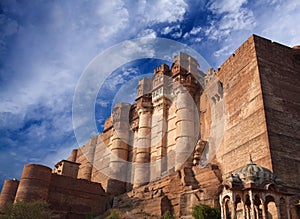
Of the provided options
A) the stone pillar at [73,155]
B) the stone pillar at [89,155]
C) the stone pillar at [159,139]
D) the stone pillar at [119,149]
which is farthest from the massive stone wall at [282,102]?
the stone pillar at [73,155]

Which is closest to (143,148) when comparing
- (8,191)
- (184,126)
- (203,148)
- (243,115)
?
(184,126)

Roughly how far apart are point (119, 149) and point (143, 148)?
4.01 meters

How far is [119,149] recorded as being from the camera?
31.1 meters

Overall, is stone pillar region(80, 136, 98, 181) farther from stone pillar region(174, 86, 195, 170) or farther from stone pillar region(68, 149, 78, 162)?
stone pillar region(174, 86, 195, 170)

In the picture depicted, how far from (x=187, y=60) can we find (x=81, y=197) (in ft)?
44.1

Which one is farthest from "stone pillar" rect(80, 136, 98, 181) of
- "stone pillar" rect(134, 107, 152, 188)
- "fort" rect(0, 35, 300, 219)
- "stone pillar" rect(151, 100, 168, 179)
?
"stone pillar" rect(151, 100, 168, 179)

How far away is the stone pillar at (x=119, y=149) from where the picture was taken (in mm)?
28203

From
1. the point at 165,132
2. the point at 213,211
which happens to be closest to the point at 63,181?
the point at 165,132

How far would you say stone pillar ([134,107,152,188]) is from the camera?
86.5 ft

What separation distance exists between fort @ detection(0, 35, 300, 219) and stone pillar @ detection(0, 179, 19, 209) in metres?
0.07

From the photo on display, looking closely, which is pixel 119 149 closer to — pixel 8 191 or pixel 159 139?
pixel 159 139

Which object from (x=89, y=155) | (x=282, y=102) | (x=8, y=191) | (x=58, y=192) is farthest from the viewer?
(x=89, y=155)

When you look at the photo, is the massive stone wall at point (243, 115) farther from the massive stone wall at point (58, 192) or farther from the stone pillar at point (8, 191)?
the stone pillar at point (8, 191)

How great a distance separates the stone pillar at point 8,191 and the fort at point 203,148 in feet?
0.24
